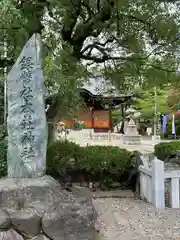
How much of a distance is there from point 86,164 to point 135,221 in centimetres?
238

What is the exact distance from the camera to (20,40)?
704cm

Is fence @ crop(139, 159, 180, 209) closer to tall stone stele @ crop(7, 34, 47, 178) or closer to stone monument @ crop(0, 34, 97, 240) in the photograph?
stone monument @ crop(0, 34, 97, 240)

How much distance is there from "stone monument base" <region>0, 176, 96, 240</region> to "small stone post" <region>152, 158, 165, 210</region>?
5.91 feet

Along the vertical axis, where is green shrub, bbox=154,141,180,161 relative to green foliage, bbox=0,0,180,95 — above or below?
below

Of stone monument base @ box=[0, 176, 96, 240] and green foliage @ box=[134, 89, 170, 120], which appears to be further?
green foliage @ box=[134, 89, 170, 120]

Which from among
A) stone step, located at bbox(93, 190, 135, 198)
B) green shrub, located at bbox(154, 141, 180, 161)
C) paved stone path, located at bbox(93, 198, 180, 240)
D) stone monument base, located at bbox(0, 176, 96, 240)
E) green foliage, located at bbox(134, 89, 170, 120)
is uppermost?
green foliage, located at bbox(134, 89, 170, 120)

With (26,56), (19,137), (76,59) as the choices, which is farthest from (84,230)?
(76,59)

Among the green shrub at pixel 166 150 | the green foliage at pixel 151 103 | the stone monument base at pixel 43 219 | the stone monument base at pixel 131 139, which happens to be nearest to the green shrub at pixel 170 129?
the green foliage at pixel 151 103

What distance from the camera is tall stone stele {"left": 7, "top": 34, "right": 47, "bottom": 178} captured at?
186 inches

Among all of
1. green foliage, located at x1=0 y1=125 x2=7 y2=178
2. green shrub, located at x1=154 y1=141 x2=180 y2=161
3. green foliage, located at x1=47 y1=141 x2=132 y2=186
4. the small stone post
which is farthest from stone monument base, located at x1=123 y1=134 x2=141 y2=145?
green foliage, located at x1=0 y1=125 x2=7 y2=178

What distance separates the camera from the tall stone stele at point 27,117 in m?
4.72

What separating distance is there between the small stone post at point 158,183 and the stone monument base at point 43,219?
1802 mm

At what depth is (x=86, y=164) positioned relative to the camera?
712cm

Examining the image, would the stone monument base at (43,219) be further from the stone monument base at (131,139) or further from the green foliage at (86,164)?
the stone monument base at (131,139)
